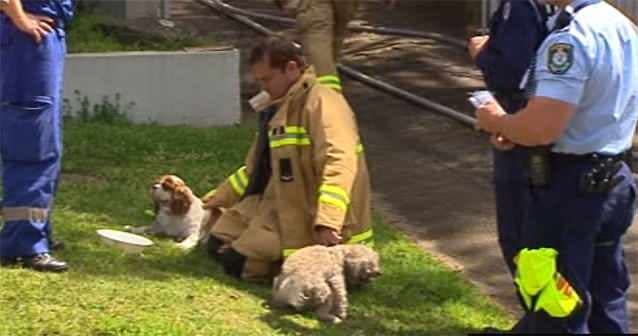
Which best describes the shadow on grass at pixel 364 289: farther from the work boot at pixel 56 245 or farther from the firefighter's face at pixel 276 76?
the firefighter's face at pixel 276 76

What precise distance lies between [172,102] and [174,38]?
55.1 inches

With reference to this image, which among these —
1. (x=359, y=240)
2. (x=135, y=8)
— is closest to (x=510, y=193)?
(x=359, y=240)

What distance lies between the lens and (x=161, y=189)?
7152 mm

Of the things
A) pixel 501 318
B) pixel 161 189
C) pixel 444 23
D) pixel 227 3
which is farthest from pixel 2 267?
pixel 227 3

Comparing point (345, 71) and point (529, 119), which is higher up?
point (529, 119)

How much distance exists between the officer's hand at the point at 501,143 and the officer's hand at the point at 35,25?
1923 millimetres

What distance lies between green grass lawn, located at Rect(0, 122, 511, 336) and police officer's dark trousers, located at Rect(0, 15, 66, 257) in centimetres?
19

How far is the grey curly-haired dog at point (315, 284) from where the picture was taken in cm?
586

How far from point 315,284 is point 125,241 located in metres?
1.39

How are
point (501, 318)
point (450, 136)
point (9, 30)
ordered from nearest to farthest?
point (9, 30), point (501, 318), point (450, 136)

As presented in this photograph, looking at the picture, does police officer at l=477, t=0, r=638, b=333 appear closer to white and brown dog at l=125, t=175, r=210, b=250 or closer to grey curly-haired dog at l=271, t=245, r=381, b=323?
grey curly-haired dog at l=271, t=245, r=381, b=323

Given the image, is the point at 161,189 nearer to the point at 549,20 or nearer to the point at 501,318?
the point at 501,318

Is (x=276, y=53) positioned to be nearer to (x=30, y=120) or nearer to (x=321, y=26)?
(x=30, y=120)

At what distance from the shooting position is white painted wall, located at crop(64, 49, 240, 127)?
1055 centimetres
